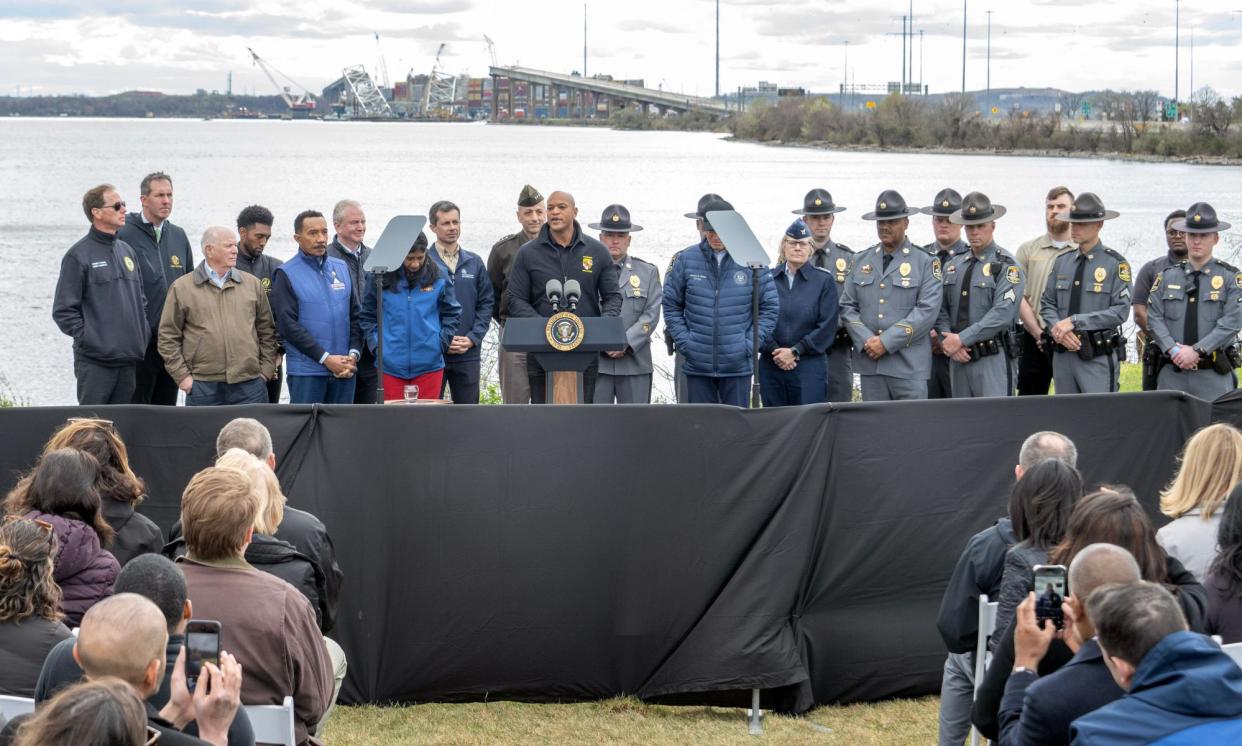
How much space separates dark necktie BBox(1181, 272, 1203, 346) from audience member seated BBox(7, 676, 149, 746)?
706cm

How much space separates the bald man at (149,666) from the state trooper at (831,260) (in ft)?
20.0

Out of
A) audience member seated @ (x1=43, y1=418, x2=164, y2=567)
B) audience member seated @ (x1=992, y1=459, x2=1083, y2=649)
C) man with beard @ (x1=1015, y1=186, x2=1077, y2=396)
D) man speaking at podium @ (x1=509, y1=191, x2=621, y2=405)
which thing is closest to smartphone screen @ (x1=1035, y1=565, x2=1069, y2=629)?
audience member seated @ (x1=992, y1=459, x2=1083, y2=649)

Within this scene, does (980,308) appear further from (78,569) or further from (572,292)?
(78,569)

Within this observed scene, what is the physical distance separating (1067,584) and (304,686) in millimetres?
2085

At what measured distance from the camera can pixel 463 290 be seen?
8.58 meters

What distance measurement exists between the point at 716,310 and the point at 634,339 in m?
0.70

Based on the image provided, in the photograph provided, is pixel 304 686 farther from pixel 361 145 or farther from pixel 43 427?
pixel 361 145

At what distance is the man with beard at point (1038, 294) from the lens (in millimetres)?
8766

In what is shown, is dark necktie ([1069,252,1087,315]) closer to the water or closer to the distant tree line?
the water

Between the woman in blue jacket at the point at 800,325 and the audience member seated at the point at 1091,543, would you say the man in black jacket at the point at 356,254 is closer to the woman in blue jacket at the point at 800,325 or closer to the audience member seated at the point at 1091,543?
the woman in blue jacket at the point at 800,325

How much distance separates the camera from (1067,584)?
359 centimetres

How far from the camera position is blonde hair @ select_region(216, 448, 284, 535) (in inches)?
170

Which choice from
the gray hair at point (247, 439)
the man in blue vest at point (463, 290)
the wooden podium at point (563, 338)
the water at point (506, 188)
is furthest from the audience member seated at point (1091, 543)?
the water at point (506, 188)

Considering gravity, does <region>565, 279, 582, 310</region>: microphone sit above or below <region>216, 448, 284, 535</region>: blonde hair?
above
